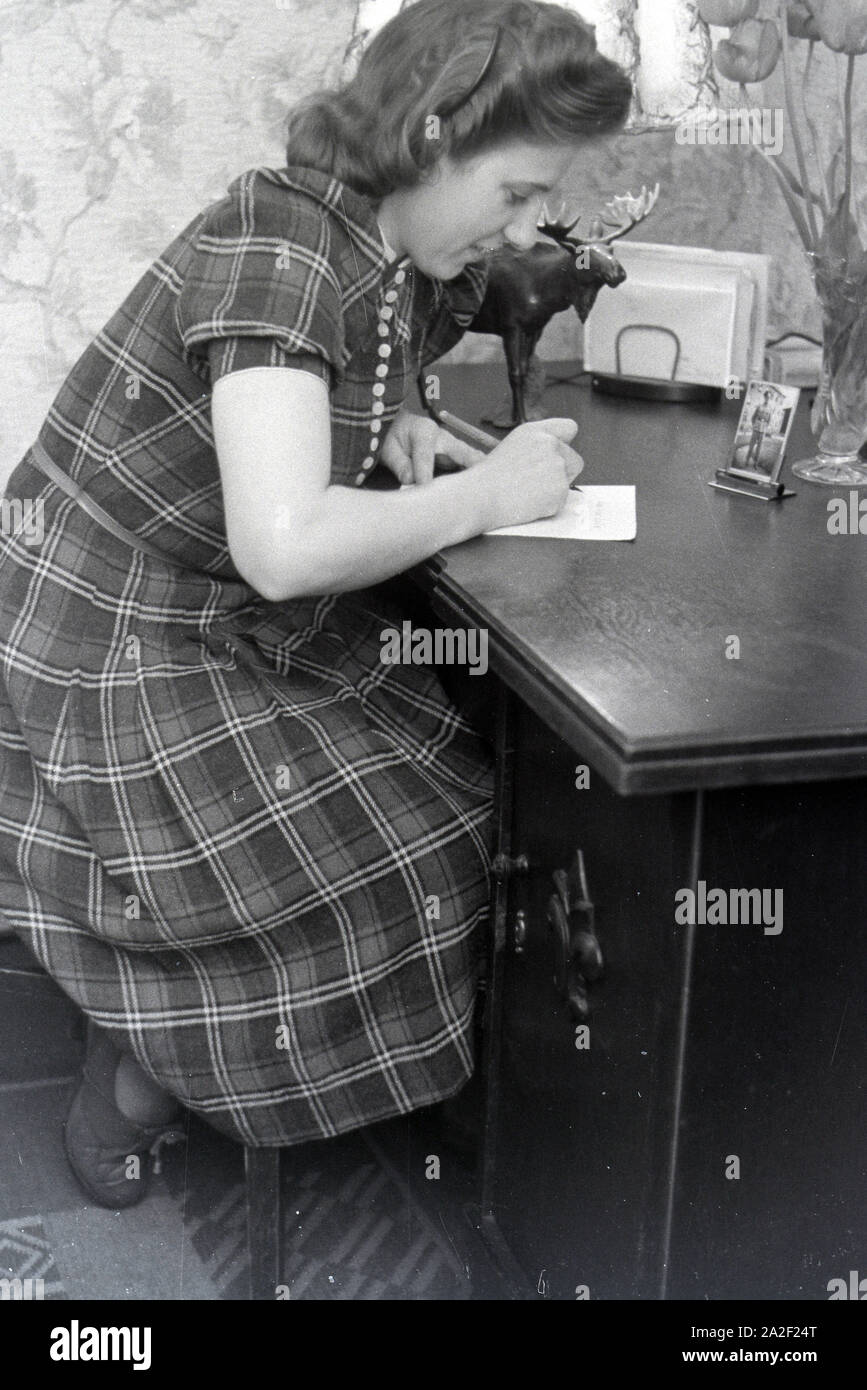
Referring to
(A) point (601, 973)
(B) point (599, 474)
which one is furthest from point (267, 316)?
(A) point (601, 973)

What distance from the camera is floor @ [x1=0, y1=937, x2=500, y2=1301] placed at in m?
1.55

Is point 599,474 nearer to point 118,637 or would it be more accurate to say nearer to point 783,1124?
point 118,637

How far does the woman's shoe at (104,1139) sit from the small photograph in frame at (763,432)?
95 cm

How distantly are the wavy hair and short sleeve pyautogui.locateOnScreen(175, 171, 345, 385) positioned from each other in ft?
0.31

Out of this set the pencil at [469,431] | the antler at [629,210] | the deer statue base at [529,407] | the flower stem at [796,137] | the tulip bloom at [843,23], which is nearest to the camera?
the tulip bloom at [843,23]

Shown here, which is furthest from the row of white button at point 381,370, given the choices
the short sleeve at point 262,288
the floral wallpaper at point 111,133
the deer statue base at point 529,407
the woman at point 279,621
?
the floral wallpaper at point 111,133

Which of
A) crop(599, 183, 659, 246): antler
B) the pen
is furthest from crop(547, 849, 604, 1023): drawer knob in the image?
crop(599, 183, 659, 246): antler

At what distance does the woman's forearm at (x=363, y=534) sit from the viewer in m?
1.20

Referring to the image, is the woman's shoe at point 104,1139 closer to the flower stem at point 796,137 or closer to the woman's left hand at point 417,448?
the woman's left hand at point 417,448

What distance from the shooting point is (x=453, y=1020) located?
4.41 feet

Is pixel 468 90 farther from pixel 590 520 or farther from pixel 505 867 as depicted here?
pixel 505 867

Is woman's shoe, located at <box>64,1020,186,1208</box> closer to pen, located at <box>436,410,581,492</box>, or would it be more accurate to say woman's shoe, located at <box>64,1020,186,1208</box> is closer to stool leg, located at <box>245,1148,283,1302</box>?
stool leg, located at <box>245,1148,283,1302</box>

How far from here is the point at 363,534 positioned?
4.02 feet
